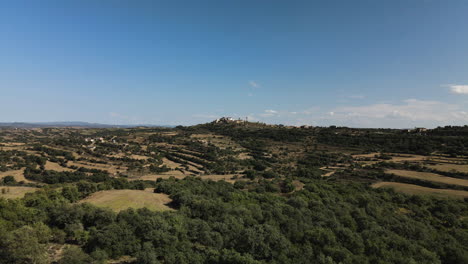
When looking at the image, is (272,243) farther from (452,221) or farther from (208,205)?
(452,221)

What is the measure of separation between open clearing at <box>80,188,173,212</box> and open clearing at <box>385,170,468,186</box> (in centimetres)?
7606

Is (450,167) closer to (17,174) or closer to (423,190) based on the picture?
(423,190)

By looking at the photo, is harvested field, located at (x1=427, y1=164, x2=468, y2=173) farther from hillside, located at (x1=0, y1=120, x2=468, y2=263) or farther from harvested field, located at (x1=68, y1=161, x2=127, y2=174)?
harvested field, located at (x1=68, y1=161, x2=127, y2=174)

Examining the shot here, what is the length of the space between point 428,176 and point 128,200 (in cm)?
8677

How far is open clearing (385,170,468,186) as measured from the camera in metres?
63.9

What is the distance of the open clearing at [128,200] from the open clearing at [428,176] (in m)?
76.1

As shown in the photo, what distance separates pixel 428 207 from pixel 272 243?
44.0m

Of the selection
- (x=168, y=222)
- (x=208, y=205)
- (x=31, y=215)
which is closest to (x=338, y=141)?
(x=208, y=205)

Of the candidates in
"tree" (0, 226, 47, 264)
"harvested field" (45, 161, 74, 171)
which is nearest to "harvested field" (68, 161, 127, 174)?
"harvested field" (45, 161, 74, 171)

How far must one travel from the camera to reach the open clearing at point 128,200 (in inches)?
1555

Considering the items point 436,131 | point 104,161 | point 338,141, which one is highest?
point 436,131

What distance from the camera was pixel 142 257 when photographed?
21141 mm

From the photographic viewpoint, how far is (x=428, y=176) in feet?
232

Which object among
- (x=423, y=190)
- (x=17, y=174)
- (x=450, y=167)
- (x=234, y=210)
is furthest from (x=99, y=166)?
(x=450, y=167)
